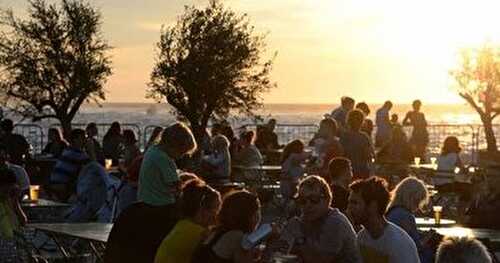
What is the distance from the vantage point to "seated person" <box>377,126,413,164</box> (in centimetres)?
2112

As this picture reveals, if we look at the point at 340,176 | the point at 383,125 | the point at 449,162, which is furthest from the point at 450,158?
the point at 340,176

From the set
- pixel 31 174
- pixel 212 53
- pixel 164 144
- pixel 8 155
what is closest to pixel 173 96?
pixel 212 53

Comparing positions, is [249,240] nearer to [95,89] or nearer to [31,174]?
[31,174]

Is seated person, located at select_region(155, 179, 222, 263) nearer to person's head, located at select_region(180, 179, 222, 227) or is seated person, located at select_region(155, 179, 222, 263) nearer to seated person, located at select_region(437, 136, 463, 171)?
person's head, located at select_region(180, 179, 222, 227)

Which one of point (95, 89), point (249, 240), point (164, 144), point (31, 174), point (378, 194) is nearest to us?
point (249, 240)

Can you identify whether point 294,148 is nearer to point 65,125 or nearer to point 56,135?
point 56,135

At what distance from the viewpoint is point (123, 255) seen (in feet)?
30.0

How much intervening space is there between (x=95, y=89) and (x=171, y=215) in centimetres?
2156

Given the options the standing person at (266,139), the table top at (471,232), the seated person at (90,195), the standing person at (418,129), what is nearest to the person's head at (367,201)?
the table top at (471,232)

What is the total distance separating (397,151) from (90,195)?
8.47 m

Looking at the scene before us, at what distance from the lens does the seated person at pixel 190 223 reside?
26.1 feet

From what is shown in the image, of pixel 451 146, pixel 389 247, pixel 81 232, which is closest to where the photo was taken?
pixel 389 247

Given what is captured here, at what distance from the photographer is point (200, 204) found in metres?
8.07

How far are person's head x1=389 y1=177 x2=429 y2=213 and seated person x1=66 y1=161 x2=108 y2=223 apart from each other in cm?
545
